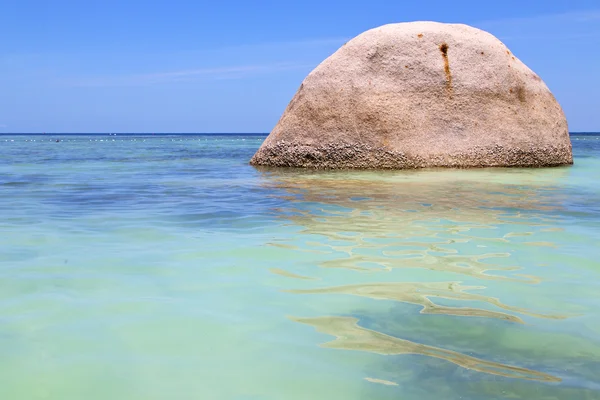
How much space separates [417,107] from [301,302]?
7.53 metres

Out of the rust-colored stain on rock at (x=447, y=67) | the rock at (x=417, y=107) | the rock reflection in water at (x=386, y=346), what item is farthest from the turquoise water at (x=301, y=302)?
the rust-colored stain on rock at (x=447, y=67)

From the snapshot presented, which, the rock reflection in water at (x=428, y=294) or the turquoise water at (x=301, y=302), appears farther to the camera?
the rock reflection in water at (x=428, y=294)

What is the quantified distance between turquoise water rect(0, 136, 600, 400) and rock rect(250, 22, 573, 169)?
4082 millimetres

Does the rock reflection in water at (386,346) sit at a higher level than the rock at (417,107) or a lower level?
lower

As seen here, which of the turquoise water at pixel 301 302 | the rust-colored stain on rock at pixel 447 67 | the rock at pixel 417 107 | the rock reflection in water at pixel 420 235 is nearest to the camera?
the turquoise water at pixel 301 302

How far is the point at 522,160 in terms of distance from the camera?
1038 cm

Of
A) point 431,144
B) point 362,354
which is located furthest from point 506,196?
point 362,354

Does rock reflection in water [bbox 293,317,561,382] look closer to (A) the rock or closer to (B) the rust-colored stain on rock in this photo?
(A) the rock

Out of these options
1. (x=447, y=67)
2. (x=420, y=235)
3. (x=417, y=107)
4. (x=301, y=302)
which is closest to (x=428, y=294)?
(x=301, y=302)

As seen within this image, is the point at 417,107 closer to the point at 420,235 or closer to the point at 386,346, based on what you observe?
the point at 420,235

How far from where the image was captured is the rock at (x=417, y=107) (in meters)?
9.82

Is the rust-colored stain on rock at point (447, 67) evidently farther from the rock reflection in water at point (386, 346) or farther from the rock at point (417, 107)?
the rock reflection in water at point (386, 346)

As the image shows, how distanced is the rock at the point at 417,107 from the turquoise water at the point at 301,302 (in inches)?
161

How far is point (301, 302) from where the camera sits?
9.37 feet
